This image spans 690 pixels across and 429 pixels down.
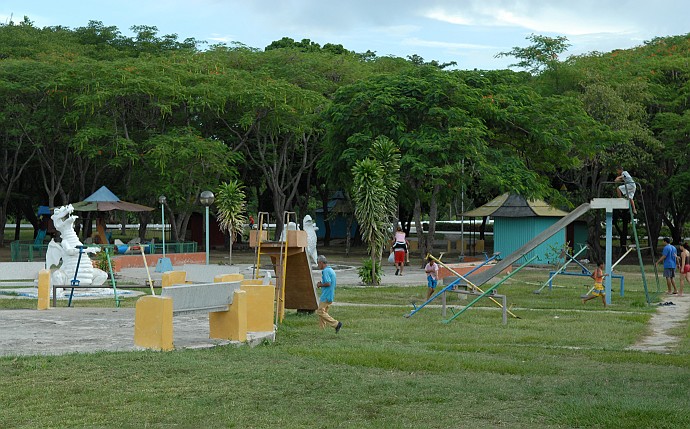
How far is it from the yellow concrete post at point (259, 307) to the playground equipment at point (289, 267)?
208cm

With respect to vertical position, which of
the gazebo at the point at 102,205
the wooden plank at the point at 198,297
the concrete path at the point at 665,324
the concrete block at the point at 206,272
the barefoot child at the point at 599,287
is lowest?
the concrete path at the point at 665,324

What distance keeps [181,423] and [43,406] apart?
142 centimetres

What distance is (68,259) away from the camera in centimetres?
2381

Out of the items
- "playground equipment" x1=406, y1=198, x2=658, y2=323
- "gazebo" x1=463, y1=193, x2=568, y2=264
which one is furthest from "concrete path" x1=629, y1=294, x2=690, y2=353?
"gazebo" x1=463, y1=193, x2=568, y2=264

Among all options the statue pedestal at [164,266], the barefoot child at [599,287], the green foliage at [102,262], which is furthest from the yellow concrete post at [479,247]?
the barefoot child at [599,287]

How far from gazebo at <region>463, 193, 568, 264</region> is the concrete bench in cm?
2617

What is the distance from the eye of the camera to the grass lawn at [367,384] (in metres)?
8.90

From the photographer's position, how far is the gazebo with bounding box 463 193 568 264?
3909 centimetres

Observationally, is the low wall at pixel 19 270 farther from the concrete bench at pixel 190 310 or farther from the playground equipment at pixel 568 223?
the concrete bench at pixel 190 310

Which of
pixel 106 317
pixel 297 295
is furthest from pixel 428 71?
pixel 106 317

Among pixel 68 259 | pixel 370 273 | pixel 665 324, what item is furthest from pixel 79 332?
pixel 370 273

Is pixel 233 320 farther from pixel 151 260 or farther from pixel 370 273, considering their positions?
pixel 151 260

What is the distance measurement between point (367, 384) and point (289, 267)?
8.22m

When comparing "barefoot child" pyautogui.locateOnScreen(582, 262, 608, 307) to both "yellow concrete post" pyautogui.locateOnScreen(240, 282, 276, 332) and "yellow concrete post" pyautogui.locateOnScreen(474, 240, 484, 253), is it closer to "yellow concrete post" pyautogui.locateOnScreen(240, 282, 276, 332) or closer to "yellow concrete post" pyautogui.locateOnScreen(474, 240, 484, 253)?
"yellow concrete post" pyautogui.locateOnScreen(240, 282, 276, 332)
